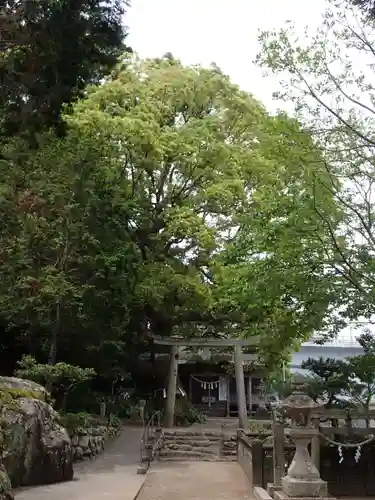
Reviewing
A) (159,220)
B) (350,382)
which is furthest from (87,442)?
(159,220)

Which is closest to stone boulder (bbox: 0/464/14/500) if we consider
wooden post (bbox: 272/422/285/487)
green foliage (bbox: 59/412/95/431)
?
wooden post (bbox: 272/422/285/487)

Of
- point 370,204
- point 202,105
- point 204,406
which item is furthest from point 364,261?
point 204,406

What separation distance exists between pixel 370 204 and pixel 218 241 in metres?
11.0

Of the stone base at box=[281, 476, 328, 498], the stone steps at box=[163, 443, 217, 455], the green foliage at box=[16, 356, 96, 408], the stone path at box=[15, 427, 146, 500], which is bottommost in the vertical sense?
the stone path at box=[15, 427, 146, 500]

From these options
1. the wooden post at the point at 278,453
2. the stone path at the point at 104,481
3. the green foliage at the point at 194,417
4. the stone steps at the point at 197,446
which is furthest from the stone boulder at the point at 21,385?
the green foliage at the point at 194,417

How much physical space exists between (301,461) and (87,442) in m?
9.06

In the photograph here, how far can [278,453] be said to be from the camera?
10109 mm

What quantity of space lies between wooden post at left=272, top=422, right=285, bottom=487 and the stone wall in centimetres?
725

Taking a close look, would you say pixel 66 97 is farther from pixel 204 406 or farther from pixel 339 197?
pixel 204 406

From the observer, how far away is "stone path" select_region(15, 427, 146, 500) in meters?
10.2

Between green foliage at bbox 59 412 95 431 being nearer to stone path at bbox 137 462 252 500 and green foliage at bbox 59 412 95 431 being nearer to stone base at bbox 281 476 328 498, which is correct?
stone path at bbox 137 462 252 500

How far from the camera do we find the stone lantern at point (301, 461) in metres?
8.48

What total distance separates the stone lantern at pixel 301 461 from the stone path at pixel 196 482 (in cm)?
276

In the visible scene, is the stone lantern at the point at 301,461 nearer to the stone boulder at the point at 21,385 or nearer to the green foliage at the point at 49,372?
the stone boulder at the point at 21,385
